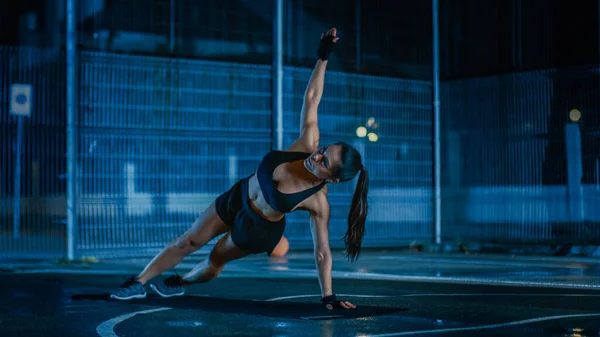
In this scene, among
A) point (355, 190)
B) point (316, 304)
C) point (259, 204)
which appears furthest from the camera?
point (316, 304)

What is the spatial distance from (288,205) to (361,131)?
1080 centimetres

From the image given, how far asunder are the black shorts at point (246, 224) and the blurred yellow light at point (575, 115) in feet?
32.6

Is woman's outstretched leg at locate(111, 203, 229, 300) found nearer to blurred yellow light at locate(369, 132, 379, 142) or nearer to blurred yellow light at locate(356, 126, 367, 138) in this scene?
blurred yellow light at locate(356, 126, 367, 138)

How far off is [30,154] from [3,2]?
2.43m

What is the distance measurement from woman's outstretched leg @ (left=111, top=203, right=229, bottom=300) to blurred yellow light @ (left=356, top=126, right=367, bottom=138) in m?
9.98

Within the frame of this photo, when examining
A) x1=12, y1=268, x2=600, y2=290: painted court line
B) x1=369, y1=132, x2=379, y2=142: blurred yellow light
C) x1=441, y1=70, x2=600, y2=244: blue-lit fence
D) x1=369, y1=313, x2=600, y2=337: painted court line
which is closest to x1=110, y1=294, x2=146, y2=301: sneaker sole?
x1=369, y1=313, x2=600, y2=337: painted court line

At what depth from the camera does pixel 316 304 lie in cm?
815

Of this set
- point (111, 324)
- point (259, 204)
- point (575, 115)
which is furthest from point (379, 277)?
point (575, 115)

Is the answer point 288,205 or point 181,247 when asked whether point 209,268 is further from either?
point 288,205

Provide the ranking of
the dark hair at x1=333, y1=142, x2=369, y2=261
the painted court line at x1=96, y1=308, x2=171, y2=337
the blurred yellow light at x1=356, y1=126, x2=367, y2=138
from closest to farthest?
the painted court line at x1=96, y1=308, x2=171, y2=337
the dark hair at x1=333, y1=142, x2=369, y2=261
the blurred yellow light at x1=356, y1=126, x2=367, y2=138

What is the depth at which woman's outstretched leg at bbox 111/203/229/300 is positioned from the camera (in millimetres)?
8094

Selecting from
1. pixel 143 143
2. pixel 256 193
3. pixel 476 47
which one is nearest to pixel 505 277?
pixel 256 193

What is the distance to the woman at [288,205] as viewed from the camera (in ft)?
23.4

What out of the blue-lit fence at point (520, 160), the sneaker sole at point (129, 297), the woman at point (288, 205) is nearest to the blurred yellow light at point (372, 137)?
the blue-lit fence at point (520, 160)
